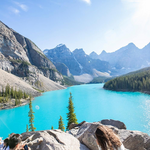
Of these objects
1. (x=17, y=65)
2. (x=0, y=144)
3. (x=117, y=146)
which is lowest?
(x=117, y=146)

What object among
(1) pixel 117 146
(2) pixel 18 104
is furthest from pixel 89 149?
(2) pixel 18 104

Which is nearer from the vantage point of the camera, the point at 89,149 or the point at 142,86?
the point at 89,149

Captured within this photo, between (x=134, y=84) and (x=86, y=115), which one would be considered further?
(x=134, y=84)

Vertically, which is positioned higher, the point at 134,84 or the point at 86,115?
the point at 134,84

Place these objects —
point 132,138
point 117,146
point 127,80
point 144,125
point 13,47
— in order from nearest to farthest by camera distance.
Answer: point 117,146, point 132,138, point 144,125, point 127,80, point 13,47

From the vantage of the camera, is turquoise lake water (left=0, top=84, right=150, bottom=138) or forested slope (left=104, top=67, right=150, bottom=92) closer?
turquoise lake water (left=0, top=84, right=150, bottom=138)

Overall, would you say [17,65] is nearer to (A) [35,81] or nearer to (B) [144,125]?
(A) [35,81]

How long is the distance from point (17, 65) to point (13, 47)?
30841mm

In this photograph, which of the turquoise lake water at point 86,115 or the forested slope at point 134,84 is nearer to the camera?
the turquoise lake water at point 86,115

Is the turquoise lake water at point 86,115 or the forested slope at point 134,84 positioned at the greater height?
the forested slope at point 134,84

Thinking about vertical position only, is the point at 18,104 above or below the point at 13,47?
below

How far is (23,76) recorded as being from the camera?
133000mm

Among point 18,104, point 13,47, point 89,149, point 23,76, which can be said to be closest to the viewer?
point 89,149

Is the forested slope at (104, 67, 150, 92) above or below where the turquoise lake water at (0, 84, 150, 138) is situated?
above
